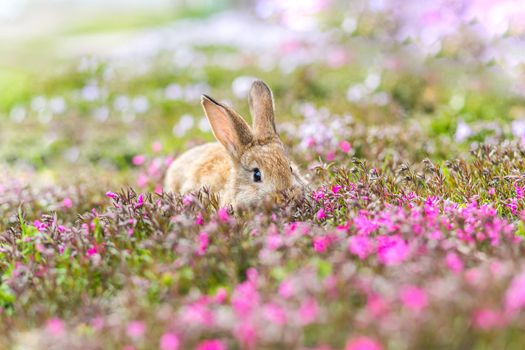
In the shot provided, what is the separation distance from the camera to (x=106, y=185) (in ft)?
25.5

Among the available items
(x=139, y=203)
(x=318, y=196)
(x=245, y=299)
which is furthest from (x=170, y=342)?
(x=318, y=196)

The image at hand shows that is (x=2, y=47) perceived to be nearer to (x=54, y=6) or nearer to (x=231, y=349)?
(x=54, y=6)

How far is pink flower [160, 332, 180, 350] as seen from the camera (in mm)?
2914

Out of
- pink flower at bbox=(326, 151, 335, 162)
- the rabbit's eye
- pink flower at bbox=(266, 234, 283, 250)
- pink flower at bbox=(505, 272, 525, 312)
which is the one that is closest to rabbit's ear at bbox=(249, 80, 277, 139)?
the rabbit's eye

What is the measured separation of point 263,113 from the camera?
610 centimetres

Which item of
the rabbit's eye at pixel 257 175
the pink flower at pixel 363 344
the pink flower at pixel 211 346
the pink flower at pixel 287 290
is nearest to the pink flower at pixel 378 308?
the pink flower at pixel 363 344

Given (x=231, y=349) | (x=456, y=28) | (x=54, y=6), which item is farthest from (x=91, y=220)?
(x=54, y=6)

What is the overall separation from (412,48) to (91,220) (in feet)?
32.6

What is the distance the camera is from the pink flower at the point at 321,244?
3917 mm

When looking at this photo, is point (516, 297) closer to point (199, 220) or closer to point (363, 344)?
point (363, 344)

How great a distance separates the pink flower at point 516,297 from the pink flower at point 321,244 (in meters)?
1.25

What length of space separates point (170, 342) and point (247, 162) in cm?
293

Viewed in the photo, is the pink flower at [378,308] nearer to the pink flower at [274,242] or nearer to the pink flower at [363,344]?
the pink flower at [363,344]

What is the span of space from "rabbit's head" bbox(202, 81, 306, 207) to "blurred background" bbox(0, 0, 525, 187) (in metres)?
1.05
